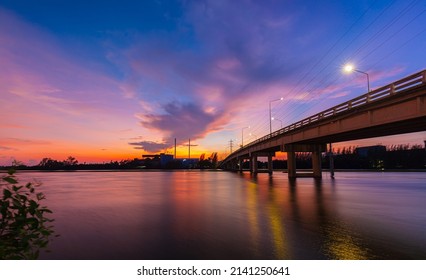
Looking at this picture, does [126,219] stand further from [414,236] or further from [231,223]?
[414,236]

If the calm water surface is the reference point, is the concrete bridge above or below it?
above

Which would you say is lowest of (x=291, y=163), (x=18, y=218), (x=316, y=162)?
(x=18, y=218)

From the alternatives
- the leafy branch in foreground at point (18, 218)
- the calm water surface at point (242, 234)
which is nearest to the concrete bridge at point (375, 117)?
the calm water surface at point (242, 234)

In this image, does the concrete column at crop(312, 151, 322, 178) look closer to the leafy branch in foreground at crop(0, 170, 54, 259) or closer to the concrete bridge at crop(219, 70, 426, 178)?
the concrete bridge at crop(219, 70, 426, 178)

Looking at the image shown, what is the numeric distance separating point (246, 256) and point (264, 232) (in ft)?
12.1

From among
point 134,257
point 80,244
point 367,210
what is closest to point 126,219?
point 80,244

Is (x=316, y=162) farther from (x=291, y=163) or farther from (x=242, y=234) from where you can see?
(x=242, y=234)

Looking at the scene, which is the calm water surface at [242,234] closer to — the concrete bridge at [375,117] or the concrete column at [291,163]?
the concrete bridge at [375,117]

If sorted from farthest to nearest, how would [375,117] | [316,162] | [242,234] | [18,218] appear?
[316,162] → [375,117] → [242,234] → [18,218]

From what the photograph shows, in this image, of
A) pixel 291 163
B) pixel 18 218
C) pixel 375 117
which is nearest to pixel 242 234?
pixel 18 218

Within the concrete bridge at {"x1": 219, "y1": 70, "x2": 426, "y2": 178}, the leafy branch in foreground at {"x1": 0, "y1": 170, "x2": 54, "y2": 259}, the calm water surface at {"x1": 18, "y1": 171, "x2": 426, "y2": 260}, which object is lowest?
the calm water surface at {"x1": 18, "y1": 171, "x2": 426, "y2": 260}

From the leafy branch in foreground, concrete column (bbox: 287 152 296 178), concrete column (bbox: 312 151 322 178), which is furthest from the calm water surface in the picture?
concrete column (bbox: 287 152 296 178)

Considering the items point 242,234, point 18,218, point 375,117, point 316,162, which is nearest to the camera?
point 18,218

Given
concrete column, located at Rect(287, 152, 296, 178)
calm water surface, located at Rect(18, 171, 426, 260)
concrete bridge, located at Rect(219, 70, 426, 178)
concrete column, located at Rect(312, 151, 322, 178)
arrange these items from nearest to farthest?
calm water surface, located at Rect(18, 171, 426, 260) → concrete bridge, located at Rect(219, 70, 426, 178) → concrete column, located at Rect(312, 151, 322, 178) → concrete column, located at Rect(287, 152, 296, 178)
